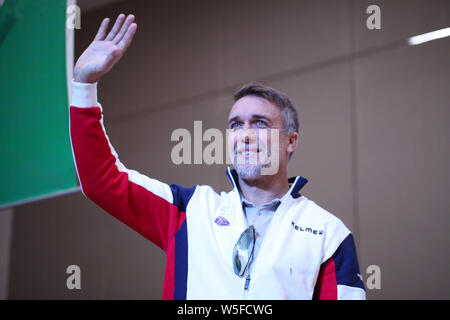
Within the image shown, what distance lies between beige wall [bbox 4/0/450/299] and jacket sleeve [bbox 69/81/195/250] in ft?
5.68

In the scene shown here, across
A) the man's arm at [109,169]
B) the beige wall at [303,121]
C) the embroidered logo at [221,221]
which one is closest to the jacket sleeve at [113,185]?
the man's arm at [109,169]

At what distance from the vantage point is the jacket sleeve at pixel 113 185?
1.58 metres

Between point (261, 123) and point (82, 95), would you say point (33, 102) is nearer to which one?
point (82, 95)

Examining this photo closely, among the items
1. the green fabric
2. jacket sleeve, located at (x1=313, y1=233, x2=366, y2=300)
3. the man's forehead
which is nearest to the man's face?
the man's forehead

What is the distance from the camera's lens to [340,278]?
1.69 m

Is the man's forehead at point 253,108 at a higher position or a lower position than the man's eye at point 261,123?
higher

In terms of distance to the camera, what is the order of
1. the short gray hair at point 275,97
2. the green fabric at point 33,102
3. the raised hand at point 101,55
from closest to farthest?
the raised hand at point 101,55, the short gray hair at point 275,97, the green fabric at point 33,102

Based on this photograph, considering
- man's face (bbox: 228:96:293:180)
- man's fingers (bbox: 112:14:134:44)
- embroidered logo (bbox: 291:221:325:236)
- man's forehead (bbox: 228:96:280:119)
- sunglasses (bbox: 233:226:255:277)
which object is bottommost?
sunglasses (bbox: 233:226:255:277)

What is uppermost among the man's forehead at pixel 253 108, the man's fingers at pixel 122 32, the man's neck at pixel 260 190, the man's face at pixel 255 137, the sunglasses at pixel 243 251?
the man's fingers at pixel 122 32

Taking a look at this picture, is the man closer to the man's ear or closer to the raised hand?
the raised hand

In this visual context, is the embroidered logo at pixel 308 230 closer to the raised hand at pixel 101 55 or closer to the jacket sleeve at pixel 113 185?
the jacket sleeve at pixel 113 185

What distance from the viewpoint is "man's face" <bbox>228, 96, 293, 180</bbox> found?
73.7 inches

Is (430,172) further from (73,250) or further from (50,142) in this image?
(73,250)

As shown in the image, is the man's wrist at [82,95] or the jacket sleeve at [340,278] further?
the jacket sleeve at [340,278]
